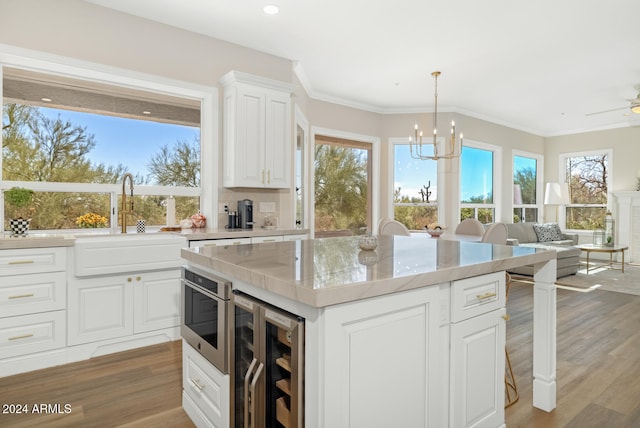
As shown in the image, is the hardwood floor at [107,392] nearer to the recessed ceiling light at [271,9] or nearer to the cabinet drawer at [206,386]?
the cabinet drawer at [206,386]

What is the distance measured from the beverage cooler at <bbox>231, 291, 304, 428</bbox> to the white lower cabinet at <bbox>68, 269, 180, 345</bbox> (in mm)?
1885

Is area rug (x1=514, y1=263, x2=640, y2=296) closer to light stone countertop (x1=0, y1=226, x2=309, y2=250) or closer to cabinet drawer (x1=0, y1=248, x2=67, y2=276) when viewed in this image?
light stone countertop (x1=0, y1=226, x2=309, y2=250)

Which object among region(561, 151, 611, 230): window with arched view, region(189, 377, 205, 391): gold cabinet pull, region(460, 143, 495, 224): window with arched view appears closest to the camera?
region(189, 377, 205, 391): gold cabinet pull

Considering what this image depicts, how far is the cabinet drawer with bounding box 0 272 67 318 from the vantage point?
2.54m

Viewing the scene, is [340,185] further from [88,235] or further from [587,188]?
[587,188]

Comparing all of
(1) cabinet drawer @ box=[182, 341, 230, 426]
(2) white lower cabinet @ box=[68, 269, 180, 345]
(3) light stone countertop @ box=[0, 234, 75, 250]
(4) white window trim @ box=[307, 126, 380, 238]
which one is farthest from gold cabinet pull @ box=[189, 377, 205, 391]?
(4) white window trim @ box=[307, 126, 380, 238]

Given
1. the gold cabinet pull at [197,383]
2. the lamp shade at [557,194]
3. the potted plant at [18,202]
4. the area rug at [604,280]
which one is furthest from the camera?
the lamp shade at [557,194]

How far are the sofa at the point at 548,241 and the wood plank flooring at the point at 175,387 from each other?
263 centimetres

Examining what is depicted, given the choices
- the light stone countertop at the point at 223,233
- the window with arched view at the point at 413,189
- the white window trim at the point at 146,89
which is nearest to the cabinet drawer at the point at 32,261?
the white window trim at the point at 146,89

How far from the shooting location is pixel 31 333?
262cm

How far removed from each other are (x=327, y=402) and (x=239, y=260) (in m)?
0.73

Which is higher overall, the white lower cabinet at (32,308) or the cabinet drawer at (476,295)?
the cabinet drawer at (476,295)

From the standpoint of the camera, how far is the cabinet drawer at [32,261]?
2531mm

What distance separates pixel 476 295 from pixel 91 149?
3.40m
